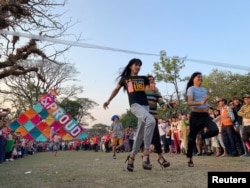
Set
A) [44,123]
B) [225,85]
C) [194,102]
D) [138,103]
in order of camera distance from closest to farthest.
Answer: [138,103] < [194,102] < [44,123] < [225,85]

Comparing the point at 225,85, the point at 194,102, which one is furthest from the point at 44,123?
the point at 225,85

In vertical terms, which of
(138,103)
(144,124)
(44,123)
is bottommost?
(144,124)

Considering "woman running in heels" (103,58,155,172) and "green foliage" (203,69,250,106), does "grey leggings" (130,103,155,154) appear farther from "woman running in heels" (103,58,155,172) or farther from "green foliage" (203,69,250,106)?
"green foliage" (203,69,250,106)

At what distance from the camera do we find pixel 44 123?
88.8 ft

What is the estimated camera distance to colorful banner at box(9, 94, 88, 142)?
2600cm

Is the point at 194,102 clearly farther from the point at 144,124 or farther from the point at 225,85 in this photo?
the point at 225,85

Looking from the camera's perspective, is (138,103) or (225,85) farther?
(225,85)

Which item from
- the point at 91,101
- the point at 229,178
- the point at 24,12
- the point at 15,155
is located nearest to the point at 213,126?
the point at 229,178

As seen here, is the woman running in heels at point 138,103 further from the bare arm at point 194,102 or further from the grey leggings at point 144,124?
the bare arm at point 194,102

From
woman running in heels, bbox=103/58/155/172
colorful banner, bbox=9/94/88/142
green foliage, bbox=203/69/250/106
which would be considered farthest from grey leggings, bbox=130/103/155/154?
green foliage, bbox=203/69/250/106

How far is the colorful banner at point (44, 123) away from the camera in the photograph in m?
26.0

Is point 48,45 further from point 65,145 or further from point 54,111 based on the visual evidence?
point 65,145

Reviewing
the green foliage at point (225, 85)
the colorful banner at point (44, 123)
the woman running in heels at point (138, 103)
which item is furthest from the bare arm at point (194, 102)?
the green foliage at point (225, 85)

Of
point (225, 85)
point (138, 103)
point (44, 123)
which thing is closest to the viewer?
point (138, 103)
